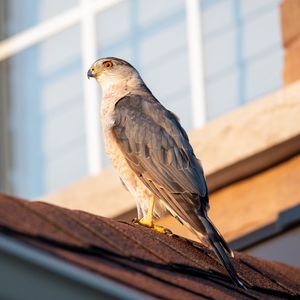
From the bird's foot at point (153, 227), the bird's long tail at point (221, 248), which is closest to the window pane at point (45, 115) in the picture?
the bird's foot at point (153, 227)

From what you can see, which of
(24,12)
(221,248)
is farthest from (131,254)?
(24,12)

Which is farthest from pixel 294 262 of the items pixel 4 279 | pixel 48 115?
pixel 4 279

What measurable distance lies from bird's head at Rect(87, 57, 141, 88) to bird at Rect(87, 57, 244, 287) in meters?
0.18

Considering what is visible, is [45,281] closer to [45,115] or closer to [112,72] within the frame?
[112,72]

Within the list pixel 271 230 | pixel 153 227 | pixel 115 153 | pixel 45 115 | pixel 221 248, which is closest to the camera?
pixel 221 248

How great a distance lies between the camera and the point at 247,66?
1032 cm

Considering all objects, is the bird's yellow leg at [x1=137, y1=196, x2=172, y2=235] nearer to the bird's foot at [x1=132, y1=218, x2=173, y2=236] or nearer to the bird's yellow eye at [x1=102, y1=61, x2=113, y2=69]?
the bird's foot at [x1=132, y1=218, x2=173, y2=236]

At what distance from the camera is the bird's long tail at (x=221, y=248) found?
17.9 ft

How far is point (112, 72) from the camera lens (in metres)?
8.11

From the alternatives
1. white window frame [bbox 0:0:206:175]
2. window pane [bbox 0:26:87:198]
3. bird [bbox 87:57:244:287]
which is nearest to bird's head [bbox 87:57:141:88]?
bird [bbox 87:57:244:287]

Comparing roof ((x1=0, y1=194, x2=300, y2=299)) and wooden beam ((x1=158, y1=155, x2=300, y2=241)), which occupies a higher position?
wooden beam ((x1=158, y1=155, x2=300, y2=241))

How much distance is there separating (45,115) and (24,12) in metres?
1.03

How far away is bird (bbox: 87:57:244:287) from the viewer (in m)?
6.26

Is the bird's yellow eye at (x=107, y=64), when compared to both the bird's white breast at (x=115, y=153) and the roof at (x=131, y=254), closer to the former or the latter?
Result: the bird's white breast at (x=115, y=153)
